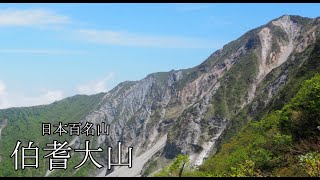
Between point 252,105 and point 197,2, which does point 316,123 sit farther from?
point 252,105

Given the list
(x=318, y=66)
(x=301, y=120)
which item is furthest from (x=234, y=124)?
(x=301, y=120)

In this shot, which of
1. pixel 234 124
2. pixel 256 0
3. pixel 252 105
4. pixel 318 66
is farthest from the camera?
pixel 252 105

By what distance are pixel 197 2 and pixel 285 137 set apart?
112 feet

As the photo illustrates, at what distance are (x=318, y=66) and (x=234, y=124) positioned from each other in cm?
6331

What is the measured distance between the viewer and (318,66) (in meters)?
114

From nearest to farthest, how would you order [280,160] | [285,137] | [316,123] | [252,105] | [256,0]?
[256,0] < [280,160] < [316,123] < [285,137] < [252,105]

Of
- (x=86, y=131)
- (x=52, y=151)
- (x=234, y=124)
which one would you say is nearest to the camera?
(x=52, y=151)

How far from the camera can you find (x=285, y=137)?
42.7 m

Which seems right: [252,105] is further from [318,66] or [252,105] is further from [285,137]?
[285,137]

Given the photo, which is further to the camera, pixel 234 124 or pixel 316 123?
pixel 234 124

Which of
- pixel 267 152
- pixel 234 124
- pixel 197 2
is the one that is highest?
pixel 197 2

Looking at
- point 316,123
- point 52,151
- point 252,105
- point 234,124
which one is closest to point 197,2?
point 52,151

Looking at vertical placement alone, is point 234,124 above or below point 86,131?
below

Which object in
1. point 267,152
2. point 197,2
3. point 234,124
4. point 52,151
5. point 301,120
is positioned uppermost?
point 197,2
